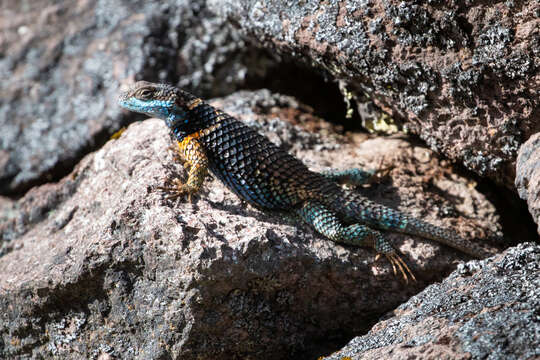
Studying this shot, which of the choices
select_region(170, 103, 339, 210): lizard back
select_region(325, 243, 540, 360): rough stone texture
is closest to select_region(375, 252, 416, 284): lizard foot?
select_region(325, 243, 540, 360): rough stone texture

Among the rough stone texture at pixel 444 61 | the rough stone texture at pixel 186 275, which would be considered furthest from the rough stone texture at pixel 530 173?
the rough stone texture at pixel 186 275

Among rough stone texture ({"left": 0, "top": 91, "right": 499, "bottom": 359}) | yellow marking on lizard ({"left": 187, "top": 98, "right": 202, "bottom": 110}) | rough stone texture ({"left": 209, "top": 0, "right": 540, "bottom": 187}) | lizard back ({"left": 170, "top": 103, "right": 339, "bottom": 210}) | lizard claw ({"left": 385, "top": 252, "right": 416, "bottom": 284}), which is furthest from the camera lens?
yellow marking on lizard ({"left": 187, "top": 98, "right": 202, "bottom": 110})

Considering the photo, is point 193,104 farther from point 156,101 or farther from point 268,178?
point 268,178

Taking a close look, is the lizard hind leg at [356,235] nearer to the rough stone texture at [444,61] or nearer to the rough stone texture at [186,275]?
the rough stone texture at [186,275]

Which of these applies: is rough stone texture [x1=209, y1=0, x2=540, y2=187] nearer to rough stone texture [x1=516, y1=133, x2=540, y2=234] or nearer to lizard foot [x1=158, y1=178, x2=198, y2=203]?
rough stone texture [x1=516, y1=133, x2=540, y2=234]

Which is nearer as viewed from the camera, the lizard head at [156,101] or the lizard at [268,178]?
the lizard at [268,178]

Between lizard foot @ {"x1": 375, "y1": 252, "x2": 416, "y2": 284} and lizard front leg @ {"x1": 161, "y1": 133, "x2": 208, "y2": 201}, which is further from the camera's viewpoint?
lizard foot @ {"x1": 375, "y1": 252, "x2": 416, "y2": 284}

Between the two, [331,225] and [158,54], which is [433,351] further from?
[158,54]
